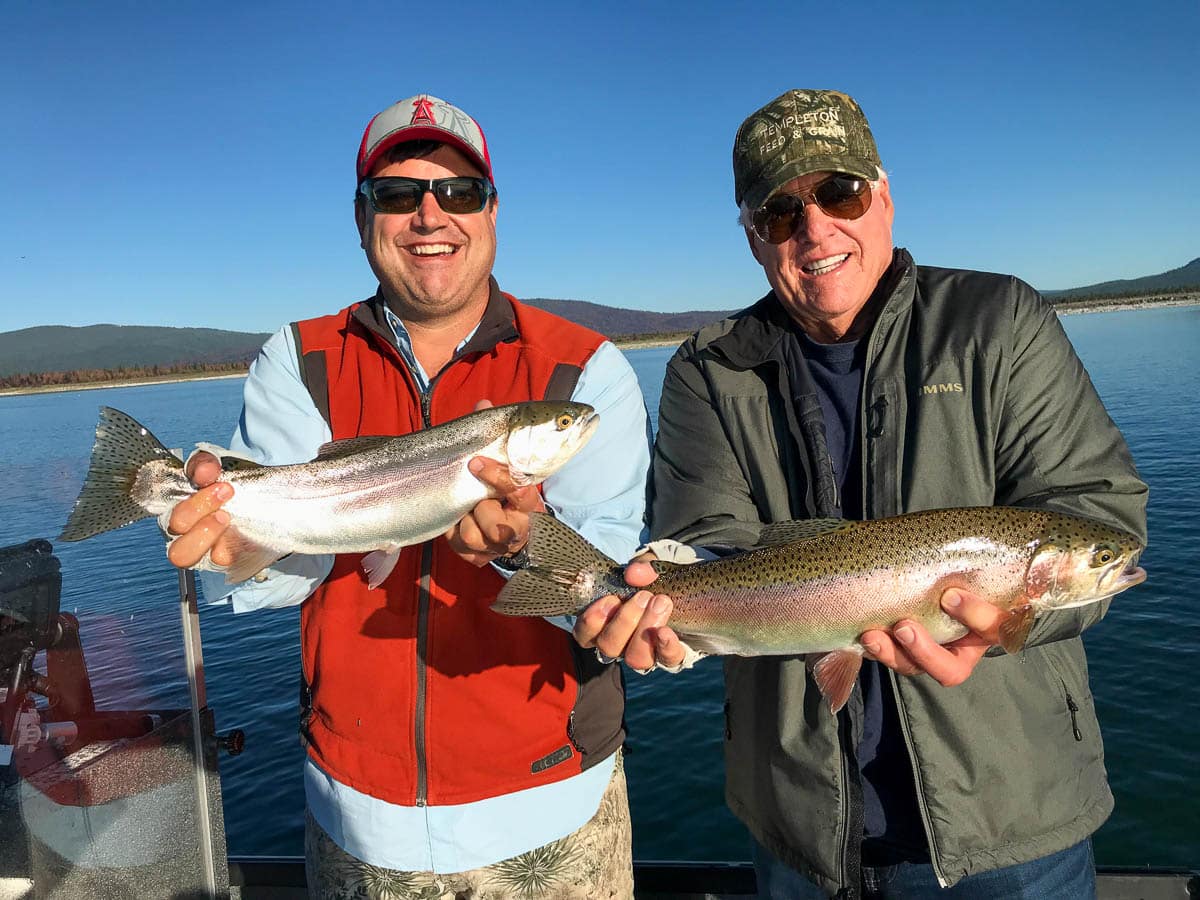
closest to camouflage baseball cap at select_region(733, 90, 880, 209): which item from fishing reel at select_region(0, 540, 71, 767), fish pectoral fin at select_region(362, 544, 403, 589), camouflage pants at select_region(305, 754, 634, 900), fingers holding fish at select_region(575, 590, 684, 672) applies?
fingers holding fish at select_region(575, 590, 684, 672)

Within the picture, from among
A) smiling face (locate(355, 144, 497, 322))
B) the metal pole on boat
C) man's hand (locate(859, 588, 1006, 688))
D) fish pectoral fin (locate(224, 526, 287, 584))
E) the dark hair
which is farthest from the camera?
the metal pole on boat

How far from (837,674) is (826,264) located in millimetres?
1787

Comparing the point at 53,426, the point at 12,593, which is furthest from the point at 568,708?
the point at 53,426

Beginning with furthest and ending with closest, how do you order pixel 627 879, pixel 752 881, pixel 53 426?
pixel 53 426 < pixel 752 881 < pixel 627 879

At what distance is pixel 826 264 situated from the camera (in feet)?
11.7

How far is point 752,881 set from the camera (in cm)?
544

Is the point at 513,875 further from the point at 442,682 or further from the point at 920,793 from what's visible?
the point at 920,793

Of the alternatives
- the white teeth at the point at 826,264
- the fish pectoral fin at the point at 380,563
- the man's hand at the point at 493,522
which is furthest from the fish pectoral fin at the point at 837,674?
the fish pectoral fin at the point at 380,563

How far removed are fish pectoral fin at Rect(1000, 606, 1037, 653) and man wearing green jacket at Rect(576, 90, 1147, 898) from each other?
5cm

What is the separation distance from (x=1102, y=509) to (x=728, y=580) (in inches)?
60.3

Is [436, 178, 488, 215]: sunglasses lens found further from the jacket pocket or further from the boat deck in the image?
the boat deck

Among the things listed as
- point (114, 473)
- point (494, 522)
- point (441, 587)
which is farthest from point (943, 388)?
point (114, 473)

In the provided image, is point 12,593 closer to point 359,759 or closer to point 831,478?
point 359,759

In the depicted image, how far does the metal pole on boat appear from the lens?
15.1 feet
